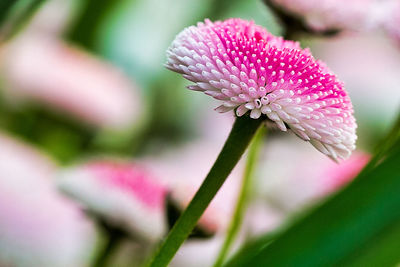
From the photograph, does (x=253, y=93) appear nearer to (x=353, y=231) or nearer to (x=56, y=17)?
(x=353, y=231)

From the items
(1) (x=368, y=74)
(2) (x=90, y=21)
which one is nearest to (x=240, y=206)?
(2) (x=90, y=21)

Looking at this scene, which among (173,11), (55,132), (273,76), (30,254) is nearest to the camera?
(273,76)

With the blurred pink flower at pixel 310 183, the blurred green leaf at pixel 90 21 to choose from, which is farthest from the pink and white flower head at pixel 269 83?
the blurred green leaf at pixel 90 21

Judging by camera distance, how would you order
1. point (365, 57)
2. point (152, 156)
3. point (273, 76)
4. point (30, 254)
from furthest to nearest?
point (365, 57) → point (152, 156) → point (30, 254) → point (273, 76)

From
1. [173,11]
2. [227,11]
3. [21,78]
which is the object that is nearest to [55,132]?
[21,78]

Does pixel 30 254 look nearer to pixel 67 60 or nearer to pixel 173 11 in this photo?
pixel 67 60

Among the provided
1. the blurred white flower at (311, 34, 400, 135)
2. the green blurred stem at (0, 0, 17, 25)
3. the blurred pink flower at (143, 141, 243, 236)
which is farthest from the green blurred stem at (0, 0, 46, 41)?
the blurred white flower at (311, 34, 400, 135)

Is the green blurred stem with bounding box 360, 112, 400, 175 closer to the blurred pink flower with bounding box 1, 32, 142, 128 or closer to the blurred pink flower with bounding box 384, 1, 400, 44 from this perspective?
the blurred pink flower with bounding box 384, 1, 400, 44
